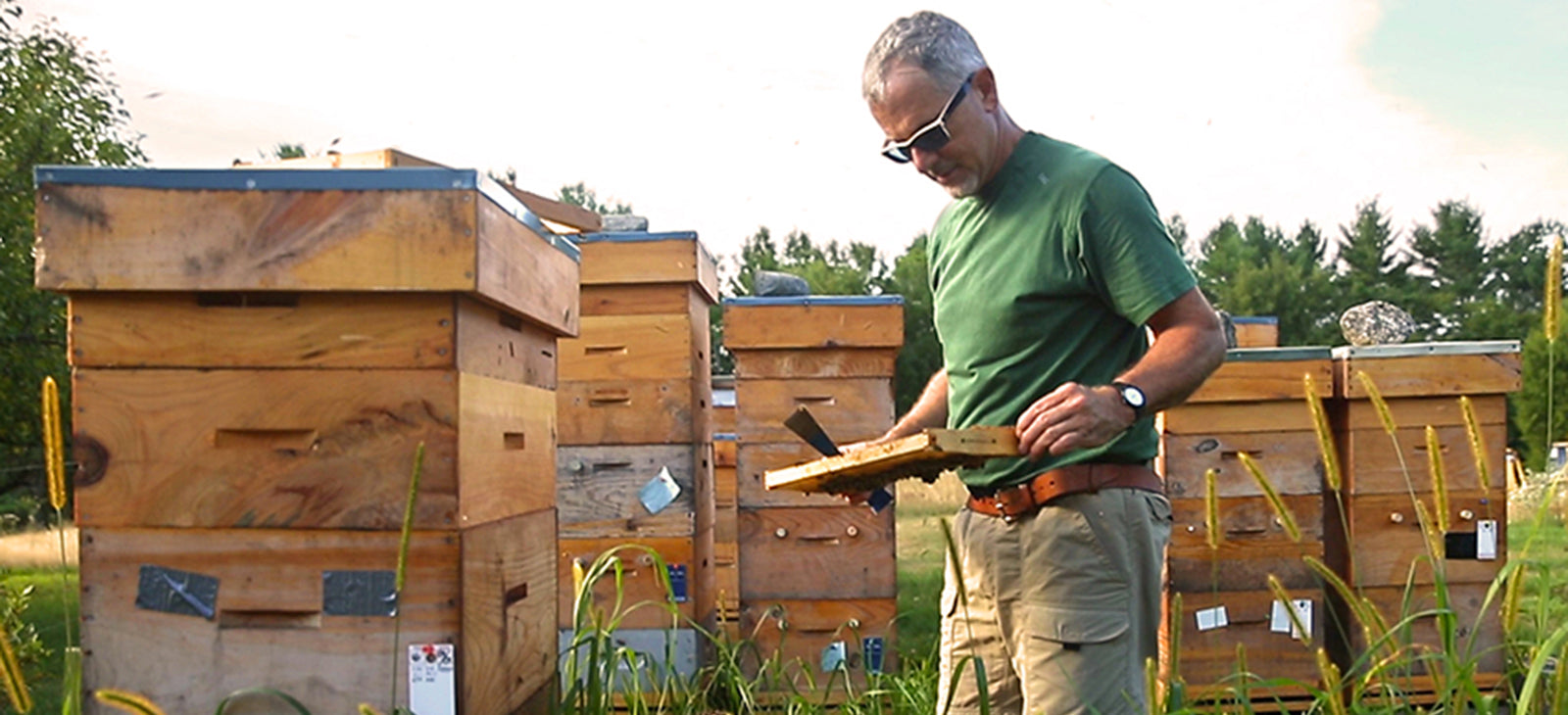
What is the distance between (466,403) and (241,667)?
65cm

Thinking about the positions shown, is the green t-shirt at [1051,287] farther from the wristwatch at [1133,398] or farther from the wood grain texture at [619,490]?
the wood grain texture at [619,490]

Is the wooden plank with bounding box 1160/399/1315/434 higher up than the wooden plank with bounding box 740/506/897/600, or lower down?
higher up

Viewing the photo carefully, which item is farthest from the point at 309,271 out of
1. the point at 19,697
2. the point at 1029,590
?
the point at 1029,590

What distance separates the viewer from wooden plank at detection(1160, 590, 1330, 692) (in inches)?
227

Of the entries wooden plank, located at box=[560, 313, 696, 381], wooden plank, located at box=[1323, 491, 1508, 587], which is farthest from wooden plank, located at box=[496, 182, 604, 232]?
wooden plank, located at box=[1323, 491, 1508, 587]

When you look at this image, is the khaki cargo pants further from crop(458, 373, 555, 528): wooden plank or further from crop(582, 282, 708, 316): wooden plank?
crop(582, 282, 708, 316): wooden plank

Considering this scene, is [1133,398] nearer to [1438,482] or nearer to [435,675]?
[1438,482]

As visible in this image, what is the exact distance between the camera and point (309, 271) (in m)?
2.47

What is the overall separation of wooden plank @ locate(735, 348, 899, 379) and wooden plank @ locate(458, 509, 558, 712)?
260cm

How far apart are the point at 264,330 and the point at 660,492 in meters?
3.23

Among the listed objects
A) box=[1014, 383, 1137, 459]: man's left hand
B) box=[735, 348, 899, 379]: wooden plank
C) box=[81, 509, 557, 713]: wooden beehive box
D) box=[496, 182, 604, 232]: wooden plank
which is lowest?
box=[81, 509, 557, 713]: wooden beehive box

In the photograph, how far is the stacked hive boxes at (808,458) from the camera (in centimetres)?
577

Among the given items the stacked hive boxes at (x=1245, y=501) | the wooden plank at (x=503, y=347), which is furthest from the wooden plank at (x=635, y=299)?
the wooden plank at (x=503, y=347)

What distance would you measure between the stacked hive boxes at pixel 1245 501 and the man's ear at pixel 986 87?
132 inches
